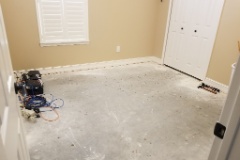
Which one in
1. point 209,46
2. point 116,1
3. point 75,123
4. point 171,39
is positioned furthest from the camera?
point 171,39

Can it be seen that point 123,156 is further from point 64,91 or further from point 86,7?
point 86,7

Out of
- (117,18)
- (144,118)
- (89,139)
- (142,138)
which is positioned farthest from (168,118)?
(117,18)

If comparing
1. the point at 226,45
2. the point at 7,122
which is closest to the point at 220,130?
the point at 7,122

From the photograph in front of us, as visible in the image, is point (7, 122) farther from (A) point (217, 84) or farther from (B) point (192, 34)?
(B) point (192, 34)

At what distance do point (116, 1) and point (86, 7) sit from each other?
0.62 metres

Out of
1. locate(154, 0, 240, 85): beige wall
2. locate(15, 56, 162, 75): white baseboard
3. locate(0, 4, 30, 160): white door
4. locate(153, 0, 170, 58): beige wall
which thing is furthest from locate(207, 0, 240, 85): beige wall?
locate(0, 4, 30, 160): white door

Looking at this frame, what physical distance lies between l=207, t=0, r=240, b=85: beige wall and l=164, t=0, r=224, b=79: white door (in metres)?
0.09

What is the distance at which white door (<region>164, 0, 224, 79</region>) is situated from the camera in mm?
3297

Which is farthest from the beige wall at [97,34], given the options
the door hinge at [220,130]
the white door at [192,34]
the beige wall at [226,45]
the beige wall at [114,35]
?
the door hinge at [220,130]

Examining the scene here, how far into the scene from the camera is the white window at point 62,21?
319 cm

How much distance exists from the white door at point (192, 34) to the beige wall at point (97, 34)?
1.75 feet

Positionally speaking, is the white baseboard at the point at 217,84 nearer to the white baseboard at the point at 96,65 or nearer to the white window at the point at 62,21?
the white baseboard at the point at 96,65

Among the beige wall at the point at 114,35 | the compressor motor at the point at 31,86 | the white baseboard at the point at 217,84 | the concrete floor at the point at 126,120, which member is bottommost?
the concrete floor at the point at 126,120

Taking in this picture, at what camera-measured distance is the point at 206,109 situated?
2.71 m
